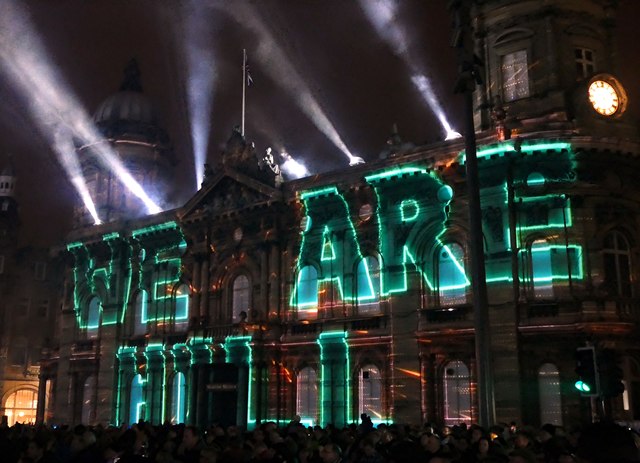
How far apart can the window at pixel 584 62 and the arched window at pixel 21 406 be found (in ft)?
150

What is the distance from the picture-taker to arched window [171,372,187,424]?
1487 inches

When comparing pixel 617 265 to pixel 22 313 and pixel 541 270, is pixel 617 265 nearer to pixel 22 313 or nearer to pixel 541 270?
pixel 541 270

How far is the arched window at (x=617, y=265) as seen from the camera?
28109mm

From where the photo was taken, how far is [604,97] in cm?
3009

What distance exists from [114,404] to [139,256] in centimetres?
808

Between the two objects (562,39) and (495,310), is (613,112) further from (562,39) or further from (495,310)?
(495,310)

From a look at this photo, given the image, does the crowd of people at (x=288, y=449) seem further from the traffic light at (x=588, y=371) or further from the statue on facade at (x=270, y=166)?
the statue on facade at (x=270, y=166)

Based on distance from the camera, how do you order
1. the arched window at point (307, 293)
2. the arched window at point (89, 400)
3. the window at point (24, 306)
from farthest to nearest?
the window at point (24, 306), the arched window at point (89, 400), the arched window at point (307, 293)

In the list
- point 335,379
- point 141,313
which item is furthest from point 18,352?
point 335,379

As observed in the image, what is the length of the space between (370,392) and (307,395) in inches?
133

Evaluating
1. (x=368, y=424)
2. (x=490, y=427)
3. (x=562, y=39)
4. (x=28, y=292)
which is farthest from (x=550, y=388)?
(x=28, y=292)

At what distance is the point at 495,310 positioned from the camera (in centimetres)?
2858

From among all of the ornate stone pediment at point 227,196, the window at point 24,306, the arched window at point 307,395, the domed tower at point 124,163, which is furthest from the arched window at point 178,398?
the window at point 24,306

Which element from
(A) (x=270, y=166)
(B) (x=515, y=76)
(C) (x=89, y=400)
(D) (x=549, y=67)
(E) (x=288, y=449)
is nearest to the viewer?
(E) (x=288, y=449)
